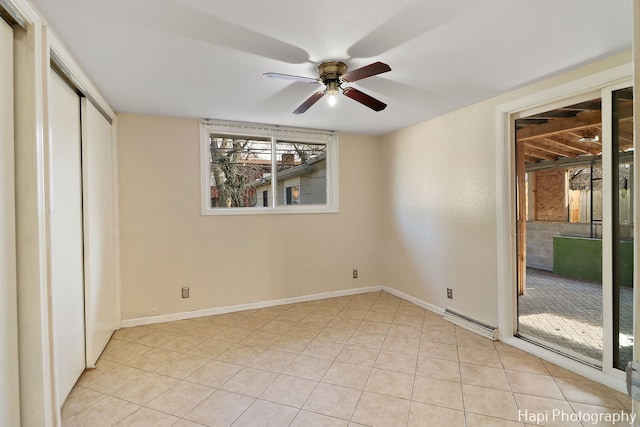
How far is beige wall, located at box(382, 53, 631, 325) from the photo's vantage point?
2947mm

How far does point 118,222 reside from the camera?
3178 millimetres

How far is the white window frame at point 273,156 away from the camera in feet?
11.6

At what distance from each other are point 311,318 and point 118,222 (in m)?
2.32

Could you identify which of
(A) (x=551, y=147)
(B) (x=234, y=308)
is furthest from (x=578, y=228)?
(B) (x=234, y=308)

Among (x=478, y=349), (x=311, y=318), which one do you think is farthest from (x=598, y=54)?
(x=311, y=318)

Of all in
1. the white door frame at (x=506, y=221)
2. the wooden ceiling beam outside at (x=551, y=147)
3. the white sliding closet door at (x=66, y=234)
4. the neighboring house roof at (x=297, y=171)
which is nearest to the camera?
the white sliding closet door at (x=66, y=234)

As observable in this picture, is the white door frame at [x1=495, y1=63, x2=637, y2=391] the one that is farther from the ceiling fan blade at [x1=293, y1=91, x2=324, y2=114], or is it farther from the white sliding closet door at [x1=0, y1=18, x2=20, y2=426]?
the white sliding closet door at [x1=0, y1=18, x2=20, y2=426]

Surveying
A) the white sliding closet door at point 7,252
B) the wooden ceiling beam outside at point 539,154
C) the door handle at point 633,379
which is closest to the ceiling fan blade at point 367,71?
the door handle at point 633,379

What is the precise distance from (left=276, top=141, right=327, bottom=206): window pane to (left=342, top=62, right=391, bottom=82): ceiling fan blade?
82.9 inches

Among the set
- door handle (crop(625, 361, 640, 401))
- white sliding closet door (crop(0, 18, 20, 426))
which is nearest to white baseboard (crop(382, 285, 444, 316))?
door handle (crop(625, 361, 640, 401))

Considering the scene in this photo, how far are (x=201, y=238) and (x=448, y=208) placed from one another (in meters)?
2.85

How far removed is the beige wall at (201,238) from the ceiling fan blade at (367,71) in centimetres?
222

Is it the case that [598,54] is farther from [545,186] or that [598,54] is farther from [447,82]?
[545,186]

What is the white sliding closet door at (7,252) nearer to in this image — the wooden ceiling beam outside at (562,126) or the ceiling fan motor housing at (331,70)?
the ceiling fan motor housing at (331,70)
